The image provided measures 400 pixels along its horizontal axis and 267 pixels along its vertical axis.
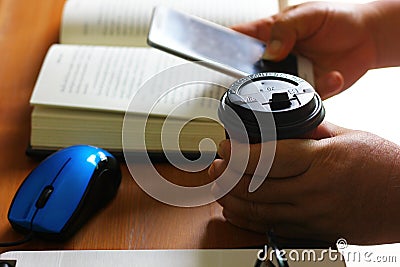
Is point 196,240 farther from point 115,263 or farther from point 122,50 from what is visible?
point 122,50

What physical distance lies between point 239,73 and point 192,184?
0.17m

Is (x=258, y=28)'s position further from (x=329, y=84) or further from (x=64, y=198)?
(x=64, y=198)

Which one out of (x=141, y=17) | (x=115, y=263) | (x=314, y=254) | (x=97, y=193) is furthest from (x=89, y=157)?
(x=141, y=17)

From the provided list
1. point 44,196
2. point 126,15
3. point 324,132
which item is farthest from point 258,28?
point 44,196

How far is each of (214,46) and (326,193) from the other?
0.31m

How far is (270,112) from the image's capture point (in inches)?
22.5

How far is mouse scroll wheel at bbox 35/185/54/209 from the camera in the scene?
0.64 meters

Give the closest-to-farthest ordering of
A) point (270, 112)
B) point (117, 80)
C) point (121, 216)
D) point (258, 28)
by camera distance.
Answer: point (270, 112), point (121, 216), point (117, 80), point (258, 28)

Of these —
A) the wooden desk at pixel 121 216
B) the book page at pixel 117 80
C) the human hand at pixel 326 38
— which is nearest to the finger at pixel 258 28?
the human hand at pixel 326 38

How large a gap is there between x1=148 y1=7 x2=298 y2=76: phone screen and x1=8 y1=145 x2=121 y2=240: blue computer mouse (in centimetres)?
19

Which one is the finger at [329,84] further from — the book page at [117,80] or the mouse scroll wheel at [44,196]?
the mouse scroll wheel at [44,196]

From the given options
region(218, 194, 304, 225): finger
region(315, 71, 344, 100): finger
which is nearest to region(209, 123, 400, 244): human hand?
region(218, 194, 304, 225): finger

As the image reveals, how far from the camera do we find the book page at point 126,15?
3.15ft

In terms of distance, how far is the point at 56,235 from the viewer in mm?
633
